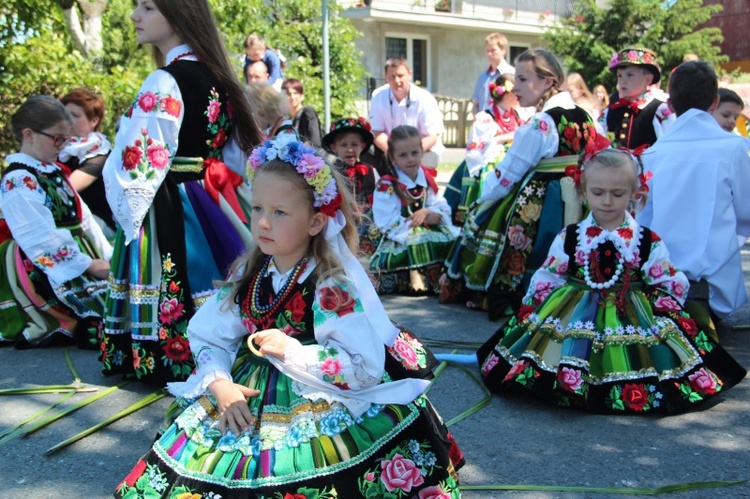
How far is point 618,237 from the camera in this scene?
3947 mm

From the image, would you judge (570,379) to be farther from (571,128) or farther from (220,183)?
(571,128)

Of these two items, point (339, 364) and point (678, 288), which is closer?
point (339, 364)

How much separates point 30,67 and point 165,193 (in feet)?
21.1

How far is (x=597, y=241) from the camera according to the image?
3.96 meters

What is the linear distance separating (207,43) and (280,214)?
166 cm


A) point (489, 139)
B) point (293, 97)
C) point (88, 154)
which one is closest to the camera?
point (88, 154)

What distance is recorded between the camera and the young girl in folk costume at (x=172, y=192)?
3789mm

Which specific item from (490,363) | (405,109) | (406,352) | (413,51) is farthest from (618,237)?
(413,51)

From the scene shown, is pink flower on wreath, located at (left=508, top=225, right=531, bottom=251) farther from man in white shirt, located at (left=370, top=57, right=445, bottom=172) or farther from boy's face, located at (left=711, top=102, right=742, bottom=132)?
man in white shirt, located at (left=370, top=57, right=445, bottom=172)

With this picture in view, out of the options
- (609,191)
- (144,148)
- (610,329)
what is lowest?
(610,329)

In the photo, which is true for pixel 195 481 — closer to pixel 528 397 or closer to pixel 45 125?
pixel 528 397

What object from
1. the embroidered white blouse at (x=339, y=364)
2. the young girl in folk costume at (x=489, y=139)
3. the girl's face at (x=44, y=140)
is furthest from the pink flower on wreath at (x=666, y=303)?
the girl's face at (x=44, y=140)

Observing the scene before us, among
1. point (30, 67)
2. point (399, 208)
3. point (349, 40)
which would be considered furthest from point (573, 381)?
point (349, 40)

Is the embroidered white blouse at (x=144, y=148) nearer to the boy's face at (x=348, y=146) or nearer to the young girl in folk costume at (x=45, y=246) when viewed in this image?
the young girl in folk costume at (x=45, y=246)
